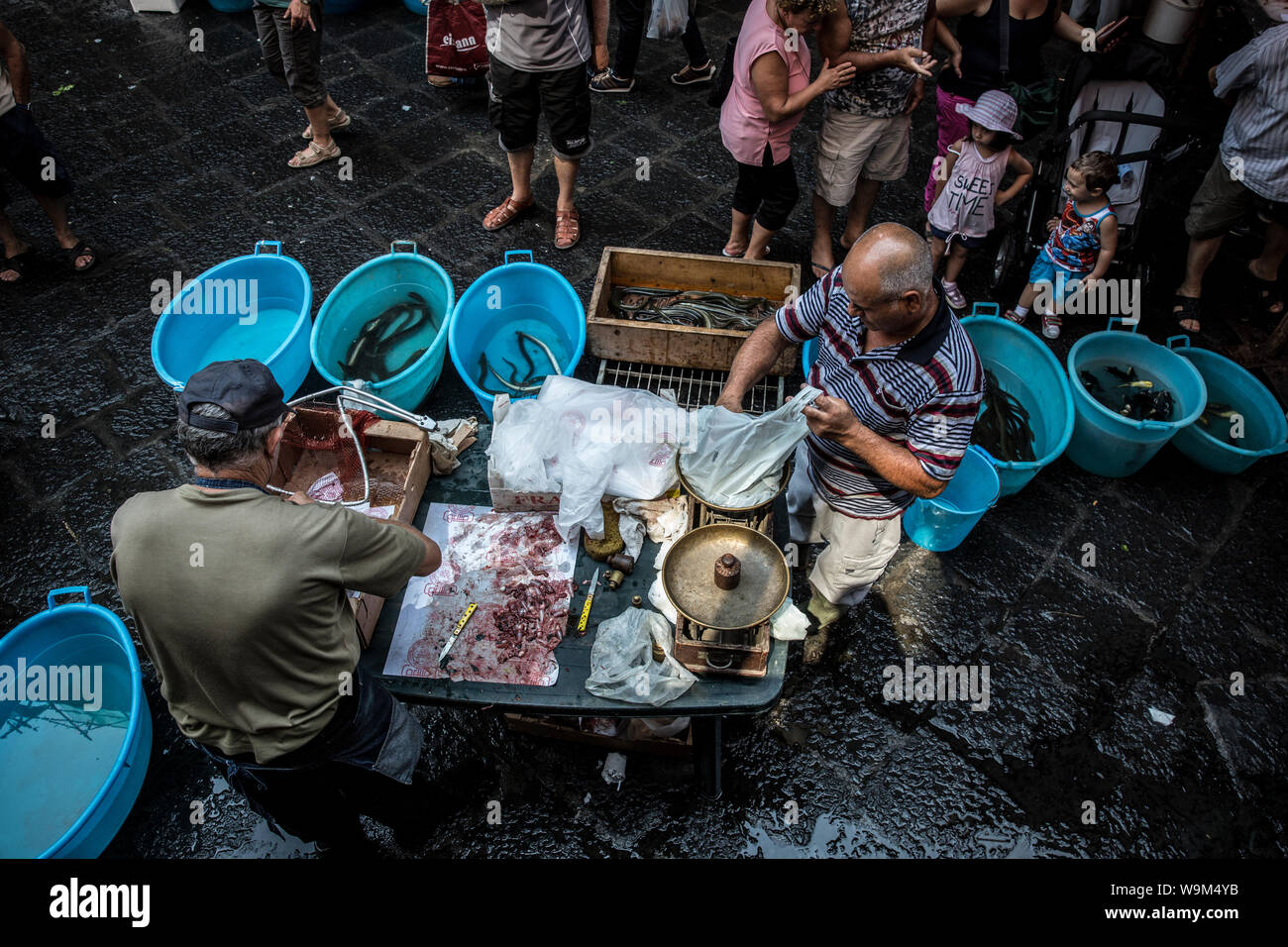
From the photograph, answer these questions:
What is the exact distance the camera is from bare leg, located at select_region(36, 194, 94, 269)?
A: 532 cm

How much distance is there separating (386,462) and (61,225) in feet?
13.7

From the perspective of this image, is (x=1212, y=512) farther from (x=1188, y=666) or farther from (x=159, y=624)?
(x=159, y=624)

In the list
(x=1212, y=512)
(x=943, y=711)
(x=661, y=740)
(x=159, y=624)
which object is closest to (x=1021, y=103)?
(x=1212, y=512)

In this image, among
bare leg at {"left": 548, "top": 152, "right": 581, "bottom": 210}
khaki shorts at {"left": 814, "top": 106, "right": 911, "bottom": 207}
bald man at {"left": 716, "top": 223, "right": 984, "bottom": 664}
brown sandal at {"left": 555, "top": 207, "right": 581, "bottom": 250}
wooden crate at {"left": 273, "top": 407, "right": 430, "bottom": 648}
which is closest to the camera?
bald man at {"left": 716, "top": 223, "right": 984, "bottom": 664}

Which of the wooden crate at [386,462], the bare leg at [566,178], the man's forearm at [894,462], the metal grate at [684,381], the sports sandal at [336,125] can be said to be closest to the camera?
the man's forearm at [894,462]

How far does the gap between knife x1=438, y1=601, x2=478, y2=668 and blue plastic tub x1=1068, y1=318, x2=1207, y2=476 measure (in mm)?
3572

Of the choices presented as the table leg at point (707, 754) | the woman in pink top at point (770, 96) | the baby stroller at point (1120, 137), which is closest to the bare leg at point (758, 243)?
the woman in pink top at point (770, 96)

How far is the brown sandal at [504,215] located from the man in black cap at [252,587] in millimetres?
3652

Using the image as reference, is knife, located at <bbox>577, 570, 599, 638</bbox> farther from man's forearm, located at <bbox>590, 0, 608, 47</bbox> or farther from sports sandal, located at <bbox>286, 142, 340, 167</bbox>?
sports sandal, located at <bbox>286, 142, 340, 167</bbox>

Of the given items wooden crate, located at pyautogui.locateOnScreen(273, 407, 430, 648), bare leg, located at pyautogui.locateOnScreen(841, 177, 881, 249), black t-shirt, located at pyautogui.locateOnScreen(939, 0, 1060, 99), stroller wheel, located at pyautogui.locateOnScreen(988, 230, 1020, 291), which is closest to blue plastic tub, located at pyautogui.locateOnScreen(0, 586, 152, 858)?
wooden crate, located at pyautogui.locateOnScreen(273, 407, 430, 648)

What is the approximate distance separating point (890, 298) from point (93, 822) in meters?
3.64

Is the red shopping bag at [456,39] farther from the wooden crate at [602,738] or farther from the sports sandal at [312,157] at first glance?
the wooden crate at [602,738]

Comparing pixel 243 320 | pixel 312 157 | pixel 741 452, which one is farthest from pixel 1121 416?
pixel 312 157

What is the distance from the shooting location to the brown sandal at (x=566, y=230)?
5685mm
